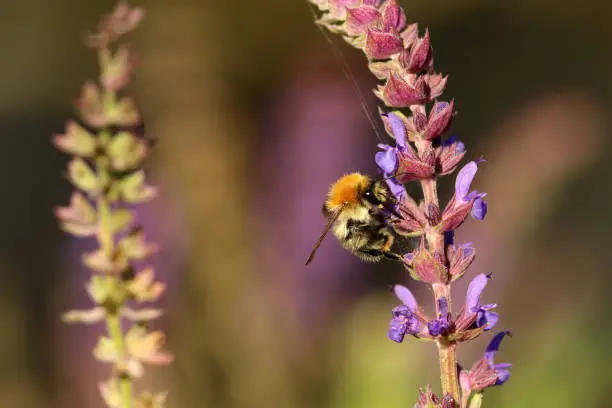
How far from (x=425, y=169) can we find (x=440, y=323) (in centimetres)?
16

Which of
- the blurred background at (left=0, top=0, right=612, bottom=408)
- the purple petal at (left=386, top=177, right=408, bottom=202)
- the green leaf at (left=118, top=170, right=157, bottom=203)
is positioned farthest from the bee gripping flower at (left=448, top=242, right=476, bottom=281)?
the blurred background at (left=0, top=0, right=612, bottom=408)

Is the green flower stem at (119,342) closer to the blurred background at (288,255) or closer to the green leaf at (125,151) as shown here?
the green leaf at (125,151)

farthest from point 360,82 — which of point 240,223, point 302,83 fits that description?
point 240,223

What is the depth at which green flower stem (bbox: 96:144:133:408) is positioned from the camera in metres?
0.81

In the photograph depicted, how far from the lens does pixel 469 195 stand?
935mm

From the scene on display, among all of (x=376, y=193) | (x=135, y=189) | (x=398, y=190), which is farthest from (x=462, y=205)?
(x=376, y=193)

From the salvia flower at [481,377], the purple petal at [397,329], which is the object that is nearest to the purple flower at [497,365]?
the salvia flower at [481,377]

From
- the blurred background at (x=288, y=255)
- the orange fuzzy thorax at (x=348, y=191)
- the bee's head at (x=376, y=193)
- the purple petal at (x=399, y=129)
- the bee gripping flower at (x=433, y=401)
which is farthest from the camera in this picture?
the blurred background at (x=288, y=255)

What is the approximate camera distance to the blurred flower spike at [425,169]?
2.81 feet

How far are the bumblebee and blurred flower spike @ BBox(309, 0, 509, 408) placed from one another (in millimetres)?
513

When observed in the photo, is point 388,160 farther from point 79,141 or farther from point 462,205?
point 79,141

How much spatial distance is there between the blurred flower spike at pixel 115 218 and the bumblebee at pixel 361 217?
2.16ft

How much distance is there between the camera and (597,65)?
490cm

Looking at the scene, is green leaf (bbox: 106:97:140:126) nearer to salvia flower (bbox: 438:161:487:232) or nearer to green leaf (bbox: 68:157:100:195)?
green leaf (bbox: 68:157:100:195)
